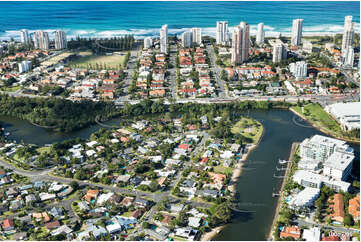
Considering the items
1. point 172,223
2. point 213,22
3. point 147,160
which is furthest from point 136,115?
point 213,22

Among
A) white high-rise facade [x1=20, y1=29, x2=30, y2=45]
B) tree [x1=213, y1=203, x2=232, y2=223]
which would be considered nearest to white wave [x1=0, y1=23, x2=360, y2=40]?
white high-rise facade [x1=20, y1=29, x2=30, y2=45]

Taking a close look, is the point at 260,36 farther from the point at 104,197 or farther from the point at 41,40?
the point at 104,197

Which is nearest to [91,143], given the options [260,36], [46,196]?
[46,196]

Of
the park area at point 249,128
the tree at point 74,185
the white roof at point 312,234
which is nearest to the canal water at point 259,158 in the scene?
the park area at point 249,128

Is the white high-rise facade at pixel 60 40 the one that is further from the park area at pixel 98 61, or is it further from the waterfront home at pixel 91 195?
the waterfront home at pixel 91 195

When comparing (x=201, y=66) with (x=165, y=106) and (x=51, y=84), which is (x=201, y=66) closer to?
(x=165, y=106)

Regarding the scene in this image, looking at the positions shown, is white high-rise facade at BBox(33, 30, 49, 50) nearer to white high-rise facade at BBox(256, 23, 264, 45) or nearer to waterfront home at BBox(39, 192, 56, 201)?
white high-rise facade at BBox(256, 23, 264, 45)
